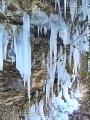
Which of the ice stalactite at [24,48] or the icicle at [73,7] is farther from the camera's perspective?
the ice stalactite at [24,48]

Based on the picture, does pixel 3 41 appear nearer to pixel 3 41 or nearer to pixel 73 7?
pixel 3 41

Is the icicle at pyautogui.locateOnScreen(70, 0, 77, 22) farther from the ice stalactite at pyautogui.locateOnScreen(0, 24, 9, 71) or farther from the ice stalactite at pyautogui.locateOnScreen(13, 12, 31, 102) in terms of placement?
the ice stalactite at pyautogui.locateOnScreen(0, 24, 9, 71)

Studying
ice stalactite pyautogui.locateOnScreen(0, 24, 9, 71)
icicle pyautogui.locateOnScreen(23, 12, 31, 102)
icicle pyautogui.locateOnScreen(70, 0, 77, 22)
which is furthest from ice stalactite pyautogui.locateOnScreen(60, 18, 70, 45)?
ice stalactite pyautogui.locateOnScreen(0, 24, 9, 71)

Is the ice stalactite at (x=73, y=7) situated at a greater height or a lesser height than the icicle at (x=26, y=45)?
greater

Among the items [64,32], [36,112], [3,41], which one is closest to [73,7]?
[64,32]

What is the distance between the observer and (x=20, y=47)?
5.07 metres

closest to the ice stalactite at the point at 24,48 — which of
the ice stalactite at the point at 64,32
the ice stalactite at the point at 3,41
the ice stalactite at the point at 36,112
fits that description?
the ice stalactite at the point at 3,41

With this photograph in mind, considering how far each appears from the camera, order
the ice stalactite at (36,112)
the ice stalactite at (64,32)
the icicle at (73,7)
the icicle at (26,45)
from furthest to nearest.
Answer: the ice stalactite at (36,112)
the ice stalactite at (64,32)
the icicle at (26,45)
the icicle at (73,7)

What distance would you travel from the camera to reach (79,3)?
15.1ft

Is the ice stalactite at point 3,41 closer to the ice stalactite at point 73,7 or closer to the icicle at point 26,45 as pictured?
the icicle at point 26,45

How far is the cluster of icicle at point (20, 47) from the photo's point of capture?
4.72 m

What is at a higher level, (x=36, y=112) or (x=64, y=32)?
(x=64, y=32)

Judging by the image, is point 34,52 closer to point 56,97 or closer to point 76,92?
point 56,97

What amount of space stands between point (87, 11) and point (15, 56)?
1615mm
